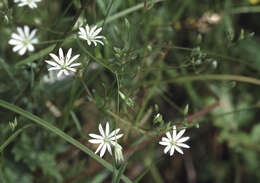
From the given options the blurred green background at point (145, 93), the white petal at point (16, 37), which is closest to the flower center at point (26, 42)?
the white petal at point (16, 37)

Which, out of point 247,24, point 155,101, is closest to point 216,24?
point 247,24

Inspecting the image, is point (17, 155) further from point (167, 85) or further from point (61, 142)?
point (167, 85)

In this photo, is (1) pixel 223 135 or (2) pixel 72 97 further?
(1) pixel 223 135

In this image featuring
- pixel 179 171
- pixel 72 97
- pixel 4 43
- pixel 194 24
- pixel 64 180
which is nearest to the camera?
pixel 72 97

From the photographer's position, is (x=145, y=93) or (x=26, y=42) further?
(x=145, y=93)

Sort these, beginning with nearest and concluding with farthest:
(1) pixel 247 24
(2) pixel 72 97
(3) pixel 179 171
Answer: (2) pixel 72 97
(3) pixel 179 171
(1) pixel 247 24

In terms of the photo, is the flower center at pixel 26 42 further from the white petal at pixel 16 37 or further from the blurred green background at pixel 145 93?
the blurred green background at pixel 145 93

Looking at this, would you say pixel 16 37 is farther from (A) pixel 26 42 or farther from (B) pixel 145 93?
(B) pixel 145 93

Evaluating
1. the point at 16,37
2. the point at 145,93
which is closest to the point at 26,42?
the point at 16,37

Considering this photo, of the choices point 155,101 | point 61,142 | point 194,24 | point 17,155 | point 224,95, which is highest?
point 194,24

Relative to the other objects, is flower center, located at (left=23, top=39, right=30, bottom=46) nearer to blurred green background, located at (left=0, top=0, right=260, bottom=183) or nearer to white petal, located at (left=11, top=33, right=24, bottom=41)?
white petal, located at (left=11, top=33, right=24, bottom=41)
